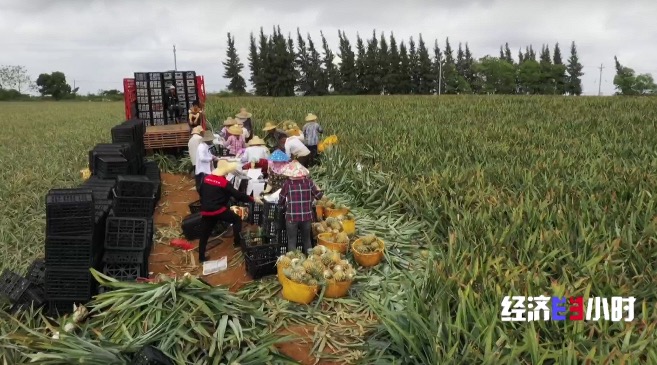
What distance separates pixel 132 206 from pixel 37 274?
1.61 m

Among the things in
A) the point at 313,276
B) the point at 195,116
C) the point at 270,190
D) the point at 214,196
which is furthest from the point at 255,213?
the point at 195,116

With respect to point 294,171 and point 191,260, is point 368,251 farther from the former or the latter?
point 191,260

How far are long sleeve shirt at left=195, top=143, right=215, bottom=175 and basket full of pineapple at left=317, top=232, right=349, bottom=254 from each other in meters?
3.14

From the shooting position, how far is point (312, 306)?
16.8ft

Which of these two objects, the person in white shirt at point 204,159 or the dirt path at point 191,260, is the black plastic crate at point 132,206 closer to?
the dirt path at point 191,260

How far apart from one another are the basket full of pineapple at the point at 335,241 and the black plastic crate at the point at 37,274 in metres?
3.15

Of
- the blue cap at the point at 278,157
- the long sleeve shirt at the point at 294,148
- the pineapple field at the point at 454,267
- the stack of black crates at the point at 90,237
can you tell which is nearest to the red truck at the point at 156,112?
the pineapple field at the point at 454,267

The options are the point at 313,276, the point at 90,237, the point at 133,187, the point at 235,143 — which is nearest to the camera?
the point at 90,237

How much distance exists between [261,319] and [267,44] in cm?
7386

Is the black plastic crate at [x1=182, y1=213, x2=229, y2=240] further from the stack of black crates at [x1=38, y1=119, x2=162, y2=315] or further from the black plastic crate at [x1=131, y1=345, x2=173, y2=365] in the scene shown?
the black plastic crate at [x1=131, y1=345, x2=173, y2=365]

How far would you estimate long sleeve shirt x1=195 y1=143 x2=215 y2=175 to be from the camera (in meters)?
8.30

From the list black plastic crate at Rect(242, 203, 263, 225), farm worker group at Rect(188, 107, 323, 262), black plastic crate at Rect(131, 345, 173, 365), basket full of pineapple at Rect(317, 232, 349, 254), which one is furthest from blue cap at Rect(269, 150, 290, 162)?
black plastic crate at Rect(131, 345, 173, 365)

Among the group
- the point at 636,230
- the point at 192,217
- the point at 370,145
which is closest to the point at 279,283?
the point at 192,217

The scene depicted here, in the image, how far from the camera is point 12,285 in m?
4.94
